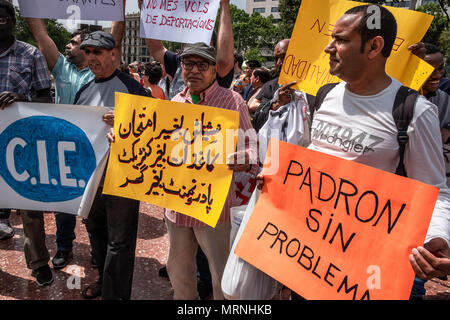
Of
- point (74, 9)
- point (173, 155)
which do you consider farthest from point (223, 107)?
point (74, 9)

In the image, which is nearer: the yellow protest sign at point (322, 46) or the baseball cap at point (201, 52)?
the baseball cap at point (201, 52)

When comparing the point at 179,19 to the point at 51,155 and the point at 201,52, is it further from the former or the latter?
the point at 51,155

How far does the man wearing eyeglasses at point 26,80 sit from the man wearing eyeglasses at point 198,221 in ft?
4.49

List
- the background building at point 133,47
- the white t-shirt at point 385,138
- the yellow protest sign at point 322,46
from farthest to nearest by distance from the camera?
the background building at point 133,47
the yellow protest sign at point 322,46
the white t-shirt at point 385,138

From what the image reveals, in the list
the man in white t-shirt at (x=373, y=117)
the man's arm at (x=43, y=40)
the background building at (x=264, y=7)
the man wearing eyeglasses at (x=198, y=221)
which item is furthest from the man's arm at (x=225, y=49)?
the background building at (x=264, y=7)

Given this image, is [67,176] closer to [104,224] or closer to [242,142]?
[104,224]

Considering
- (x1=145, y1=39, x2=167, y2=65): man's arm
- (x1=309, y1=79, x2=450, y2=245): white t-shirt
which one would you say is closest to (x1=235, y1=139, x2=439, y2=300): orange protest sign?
(x1=309, y1=79, x2=450, y2=245): white t-shirt

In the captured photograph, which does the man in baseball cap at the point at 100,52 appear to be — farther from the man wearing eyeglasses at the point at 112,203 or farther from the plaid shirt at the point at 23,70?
the plaid shirt at the point at 23,70

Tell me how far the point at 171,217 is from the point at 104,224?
2.60 ft

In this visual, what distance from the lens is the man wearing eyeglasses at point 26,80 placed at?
2.63 meters

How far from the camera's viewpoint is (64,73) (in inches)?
118

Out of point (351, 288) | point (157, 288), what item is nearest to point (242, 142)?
point (351, 288)

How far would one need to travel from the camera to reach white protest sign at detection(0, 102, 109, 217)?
2.38 m

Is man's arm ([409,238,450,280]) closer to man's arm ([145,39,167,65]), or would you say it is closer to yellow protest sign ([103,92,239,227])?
yellow protest sign ([103,92,239,227])
